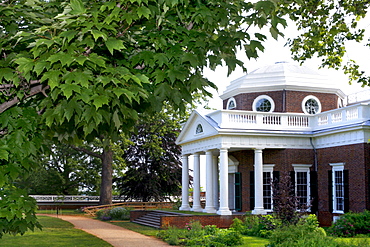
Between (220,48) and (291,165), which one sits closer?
(220,48)

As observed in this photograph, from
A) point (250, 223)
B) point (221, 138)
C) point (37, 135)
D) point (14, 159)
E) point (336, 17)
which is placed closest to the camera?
point (14, 159)

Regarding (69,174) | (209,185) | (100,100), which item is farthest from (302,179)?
(69,174)

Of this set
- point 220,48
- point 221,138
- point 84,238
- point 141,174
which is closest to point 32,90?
point 220,48

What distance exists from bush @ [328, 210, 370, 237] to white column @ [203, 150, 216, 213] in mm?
8207

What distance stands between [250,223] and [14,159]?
19.2 meters

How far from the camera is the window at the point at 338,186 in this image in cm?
2366

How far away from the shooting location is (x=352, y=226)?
19203mm

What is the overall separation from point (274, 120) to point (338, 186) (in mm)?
5601

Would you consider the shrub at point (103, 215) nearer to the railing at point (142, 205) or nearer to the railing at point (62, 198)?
the railing at point (142, 205)

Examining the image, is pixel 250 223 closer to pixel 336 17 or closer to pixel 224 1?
pixel 336 17

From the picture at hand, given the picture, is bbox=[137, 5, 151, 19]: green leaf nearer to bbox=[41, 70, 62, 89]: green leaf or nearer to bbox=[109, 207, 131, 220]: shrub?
bbox=[41, 70, 62, 89]: green leaf

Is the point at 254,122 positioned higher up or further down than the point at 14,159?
higher up

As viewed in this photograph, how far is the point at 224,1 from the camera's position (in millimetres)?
5918

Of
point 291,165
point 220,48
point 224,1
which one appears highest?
point 224,1
